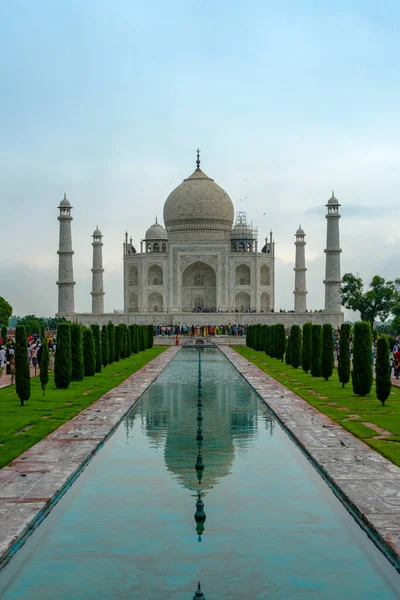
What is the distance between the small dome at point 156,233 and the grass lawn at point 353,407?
28.0 m

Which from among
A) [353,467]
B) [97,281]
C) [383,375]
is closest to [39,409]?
[383,375]

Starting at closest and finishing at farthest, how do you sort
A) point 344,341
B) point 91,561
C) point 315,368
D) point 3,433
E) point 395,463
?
point 91,561, point 395,463, point 3,433, point 344,341, point 315,368

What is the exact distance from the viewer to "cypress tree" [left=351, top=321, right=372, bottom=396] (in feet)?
38.4

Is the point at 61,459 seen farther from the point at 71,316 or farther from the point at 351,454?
the point at 71,316

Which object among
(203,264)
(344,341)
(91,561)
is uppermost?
(203,264)

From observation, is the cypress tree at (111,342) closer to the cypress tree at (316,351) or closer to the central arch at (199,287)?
the cypress tree at (316,351)

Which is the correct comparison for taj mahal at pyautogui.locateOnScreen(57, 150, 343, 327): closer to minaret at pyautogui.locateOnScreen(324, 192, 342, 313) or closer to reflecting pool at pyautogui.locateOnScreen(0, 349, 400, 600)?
minaret at pyautogui.locateOnScreen(324, 192, 342, 313)

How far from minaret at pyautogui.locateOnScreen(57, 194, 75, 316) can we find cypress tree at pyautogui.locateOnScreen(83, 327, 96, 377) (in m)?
21.3

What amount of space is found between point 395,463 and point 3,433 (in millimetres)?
3998

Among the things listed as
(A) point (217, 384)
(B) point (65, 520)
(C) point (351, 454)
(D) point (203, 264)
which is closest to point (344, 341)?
(A) point (217, 384)

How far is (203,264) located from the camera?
139 ft

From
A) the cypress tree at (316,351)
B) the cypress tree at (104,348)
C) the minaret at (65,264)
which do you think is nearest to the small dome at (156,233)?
the minaret at (65,264)

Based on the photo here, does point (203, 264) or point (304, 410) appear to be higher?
point (203, 264)

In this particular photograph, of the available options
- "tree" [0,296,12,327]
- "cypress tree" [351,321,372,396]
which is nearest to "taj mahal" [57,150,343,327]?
"tree" [0,296,12,327]
